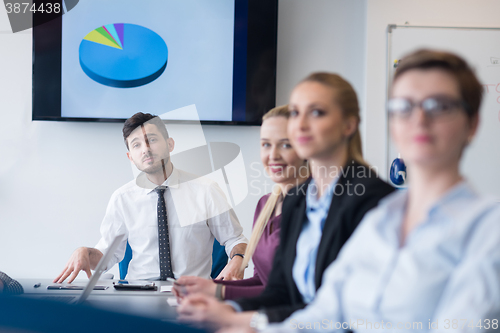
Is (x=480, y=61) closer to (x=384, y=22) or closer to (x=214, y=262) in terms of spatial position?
(x=384, y=22)

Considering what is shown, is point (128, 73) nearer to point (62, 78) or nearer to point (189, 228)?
point (62, 78)

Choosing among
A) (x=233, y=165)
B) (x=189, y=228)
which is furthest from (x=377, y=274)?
(x=233, y=165)

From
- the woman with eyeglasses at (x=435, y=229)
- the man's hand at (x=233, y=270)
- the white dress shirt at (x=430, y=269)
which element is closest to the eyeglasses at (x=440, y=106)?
the woman with eyeglasses at (x=435, y=229)

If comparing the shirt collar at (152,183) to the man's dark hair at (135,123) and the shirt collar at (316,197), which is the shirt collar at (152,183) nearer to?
the man's dark hair at (135,123)

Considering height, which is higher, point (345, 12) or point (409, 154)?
point (345, 12)

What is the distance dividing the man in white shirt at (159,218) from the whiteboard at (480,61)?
3.84 feet

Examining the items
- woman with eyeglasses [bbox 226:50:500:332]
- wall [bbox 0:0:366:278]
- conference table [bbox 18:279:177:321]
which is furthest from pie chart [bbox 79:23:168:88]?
woman with eyeglasses [bbox 226:50:500:332]

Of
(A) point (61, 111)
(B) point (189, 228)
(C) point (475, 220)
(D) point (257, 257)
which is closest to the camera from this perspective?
(C) point (475, 220)

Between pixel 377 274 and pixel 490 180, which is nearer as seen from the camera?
pixel 377 274

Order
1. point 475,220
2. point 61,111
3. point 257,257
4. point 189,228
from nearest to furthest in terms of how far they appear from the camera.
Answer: point 475,220 < point 257,257 < point 189,228 < point 61,111

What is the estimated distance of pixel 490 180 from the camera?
8.61ft

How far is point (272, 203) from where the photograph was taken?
1.43 metres

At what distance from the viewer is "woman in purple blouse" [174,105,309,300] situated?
126 centimetres

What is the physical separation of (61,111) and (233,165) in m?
1.11
